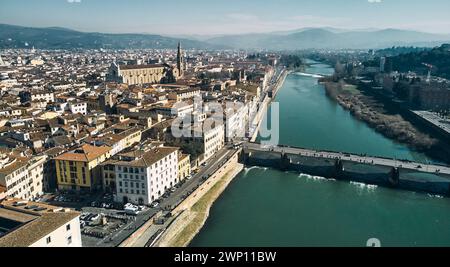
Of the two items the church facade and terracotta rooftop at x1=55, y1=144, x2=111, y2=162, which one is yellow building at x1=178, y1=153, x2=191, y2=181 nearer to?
terracotta rooftop at x1=55, y1=144, x2=111, y2=162

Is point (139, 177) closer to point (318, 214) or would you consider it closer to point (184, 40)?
point (318, 214)

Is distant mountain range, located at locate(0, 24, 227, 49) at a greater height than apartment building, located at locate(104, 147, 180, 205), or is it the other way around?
distant mountain range, located at locate(0, 24, 227, 49)

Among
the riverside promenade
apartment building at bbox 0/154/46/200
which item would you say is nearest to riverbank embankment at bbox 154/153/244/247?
apartment building at bbox 0/154/46/200

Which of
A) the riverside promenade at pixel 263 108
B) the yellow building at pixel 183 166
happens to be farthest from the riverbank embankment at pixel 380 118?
the yellow building at pixel 183 166

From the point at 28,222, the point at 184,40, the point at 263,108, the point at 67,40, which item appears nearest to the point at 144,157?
the point at 28,222

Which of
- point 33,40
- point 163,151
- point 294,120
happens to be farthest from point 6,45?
point 163,151

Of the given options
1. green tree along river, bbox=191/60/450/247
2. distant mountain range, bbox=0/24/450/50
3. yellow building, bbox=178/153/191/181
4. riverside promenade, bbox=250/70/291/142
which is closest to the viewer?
green tree along river, bbox=191/60/450/247

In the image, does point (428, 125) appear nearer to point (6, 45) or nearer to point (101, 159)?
point (101, 159)
